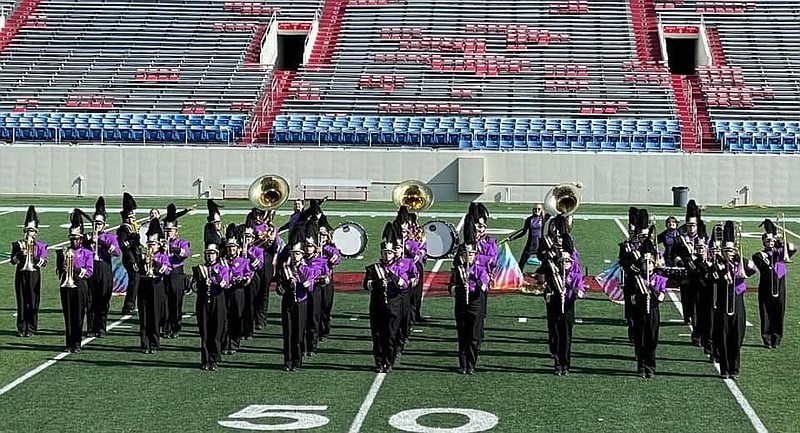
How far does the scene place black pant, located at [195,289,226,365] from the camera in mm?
12141

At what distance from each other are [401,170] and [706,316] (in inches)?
823

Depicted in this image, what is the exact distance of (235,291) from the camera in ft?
41.1

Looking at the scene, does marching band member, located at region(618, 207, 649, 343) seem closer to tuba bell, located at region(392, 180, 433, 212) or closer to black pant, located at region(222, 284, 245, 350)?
black pant, located at region(222, 284, 245, 350)

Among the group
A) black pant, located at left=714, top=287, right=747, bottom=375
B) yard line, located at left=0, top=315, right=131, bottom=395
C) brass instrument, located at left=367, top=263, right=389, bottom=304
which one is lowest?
yard line, located at left=0, top=315, right=131, bottom=395

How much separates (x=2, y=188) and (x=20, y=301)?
21.2 meters

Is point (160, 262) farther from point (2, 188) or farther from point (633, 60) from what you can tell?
point (633, 60)

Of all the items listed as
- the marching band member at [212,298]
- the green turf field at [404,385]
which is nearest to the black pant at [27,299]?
the green turf field at [404,385]

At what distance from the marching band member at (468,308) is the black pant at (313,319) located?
1399 mm

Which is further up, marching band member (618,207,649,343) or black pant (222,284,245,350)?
marching band member (618,207,649,343)

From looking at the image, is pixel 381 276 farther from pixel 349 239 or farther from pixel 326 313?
pixel 349 239

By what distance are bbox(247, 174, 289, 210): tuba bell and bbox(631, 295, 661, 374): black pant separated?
6.12 meters

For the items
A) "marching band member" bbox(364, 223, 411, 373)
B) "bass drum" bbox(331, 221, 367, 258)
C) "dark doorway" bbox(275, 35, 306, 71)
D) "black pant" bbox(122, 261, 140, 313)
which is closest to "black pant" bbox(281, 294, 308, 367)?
"marching band member" bbox(364, 223, 411, 373)

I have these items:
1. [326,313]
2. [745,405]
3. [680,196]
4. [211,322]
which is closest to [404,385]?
[211,322]

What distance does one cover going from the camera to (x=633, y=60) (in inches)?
1519
